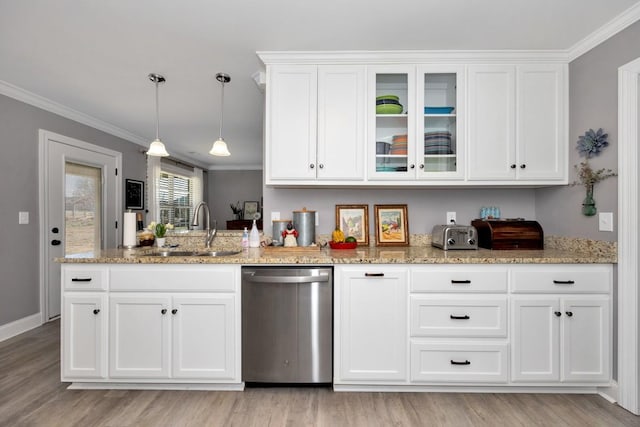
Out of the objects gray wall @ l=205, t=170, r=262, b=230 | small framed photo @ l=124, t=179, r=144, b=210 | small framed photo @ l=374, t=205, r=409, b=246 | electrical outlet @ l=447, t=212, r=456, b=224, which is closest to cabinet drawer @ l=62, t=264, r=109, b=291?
small framed photo @ l=374, t=205, r=409, b=246

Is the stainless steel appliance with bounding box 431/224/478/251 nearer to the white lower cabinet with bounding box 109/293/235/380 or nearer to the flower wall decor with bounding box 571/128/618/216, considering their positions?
the flower wall decor with bounding box 571/128/618/216

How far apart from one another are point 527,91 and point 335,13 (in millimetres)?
1533

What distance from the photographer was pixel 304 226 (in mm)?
2590

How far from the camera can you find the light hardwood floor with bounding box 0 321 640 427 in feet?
5.98

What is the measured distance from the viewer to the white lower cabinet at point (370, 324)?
6.79 ft

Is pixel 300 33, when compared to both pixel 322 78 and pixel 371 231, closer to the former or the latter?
pixel 322 78

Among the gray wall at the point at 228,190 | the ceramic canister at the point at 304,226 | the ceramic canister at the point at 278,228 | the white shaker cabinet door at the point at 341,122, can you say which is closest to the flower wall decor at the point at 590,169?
the white shaker cabinet door at the point at 341,122

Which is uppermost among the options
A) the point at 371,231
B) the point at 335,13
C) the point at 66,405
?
the point at 335,13

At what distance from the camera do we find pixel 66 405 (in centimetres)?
198

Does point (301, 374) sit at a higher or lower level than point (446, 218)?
lower

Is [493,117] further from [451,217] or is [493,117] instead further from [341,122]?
[341,122]

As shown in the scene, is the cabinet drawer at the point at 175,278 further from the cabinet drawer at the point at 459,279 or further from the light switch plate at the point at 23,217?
the light switch plate at the point at 23,217

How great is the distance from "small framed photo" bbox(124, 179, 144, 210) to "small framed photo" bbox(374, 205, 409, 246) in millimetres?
3889

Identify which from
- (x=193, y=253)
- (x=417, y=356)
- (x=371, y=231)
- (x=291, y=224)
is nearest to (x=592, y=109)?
(x=371, y=231)
